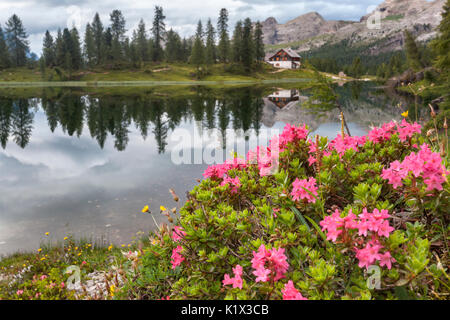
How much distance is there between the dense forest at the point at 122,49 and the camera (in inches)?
3954

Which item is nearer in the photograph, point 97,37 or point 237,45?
point 237,45

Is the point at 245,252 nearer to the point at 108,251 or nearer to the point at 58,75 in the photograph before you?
the point at 108,251

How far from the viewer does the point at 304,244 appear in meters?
2.56

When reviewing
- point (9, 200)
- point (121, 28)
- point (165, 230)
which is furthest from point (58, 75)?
point (165, 230)

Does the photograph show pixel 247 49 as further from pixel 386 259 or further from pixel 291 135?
pixel 386 259

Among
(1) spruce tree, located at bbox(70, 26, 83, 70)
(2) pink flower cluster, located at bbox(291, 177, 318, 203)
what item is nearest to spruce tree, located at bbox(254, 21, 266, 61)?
(1) spruce tree, located at bbox(70, 26, 83, 70)

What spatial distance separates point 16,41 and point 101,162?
138 metres

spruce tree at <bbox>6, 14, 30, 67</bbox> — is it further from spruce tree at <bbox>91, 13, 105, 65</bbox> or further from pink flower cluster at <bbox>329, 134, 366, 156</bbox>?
pink flower cluster at <bbox>329, 134, 366, 156</bbox>

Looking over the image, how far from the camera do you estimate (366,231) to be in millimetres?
2016

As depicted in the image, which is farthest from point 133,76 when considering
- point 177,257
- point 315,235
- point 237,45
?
point 315,235

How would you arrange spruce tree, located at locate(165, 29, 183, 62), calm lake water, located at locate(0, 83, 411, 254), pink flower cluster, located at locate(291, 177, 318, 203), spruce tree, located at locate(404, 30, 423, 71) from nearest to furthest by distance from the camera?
pink flower cluster, located at locate(291, 177, 318, 203) < calm lake water, located at locate(0, 83, 411, 254) < spruce tree, located at locate(404, 30, 423, 71) < spruce tree, located at locate(165, 29, 183, 62)

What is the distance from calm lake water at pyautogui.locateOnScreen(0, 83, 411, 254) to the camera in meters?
8.70

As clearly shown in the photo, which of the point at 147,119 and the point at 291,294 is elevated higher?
the point at 147,119

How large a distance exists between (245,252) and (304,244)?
50 centimetres
